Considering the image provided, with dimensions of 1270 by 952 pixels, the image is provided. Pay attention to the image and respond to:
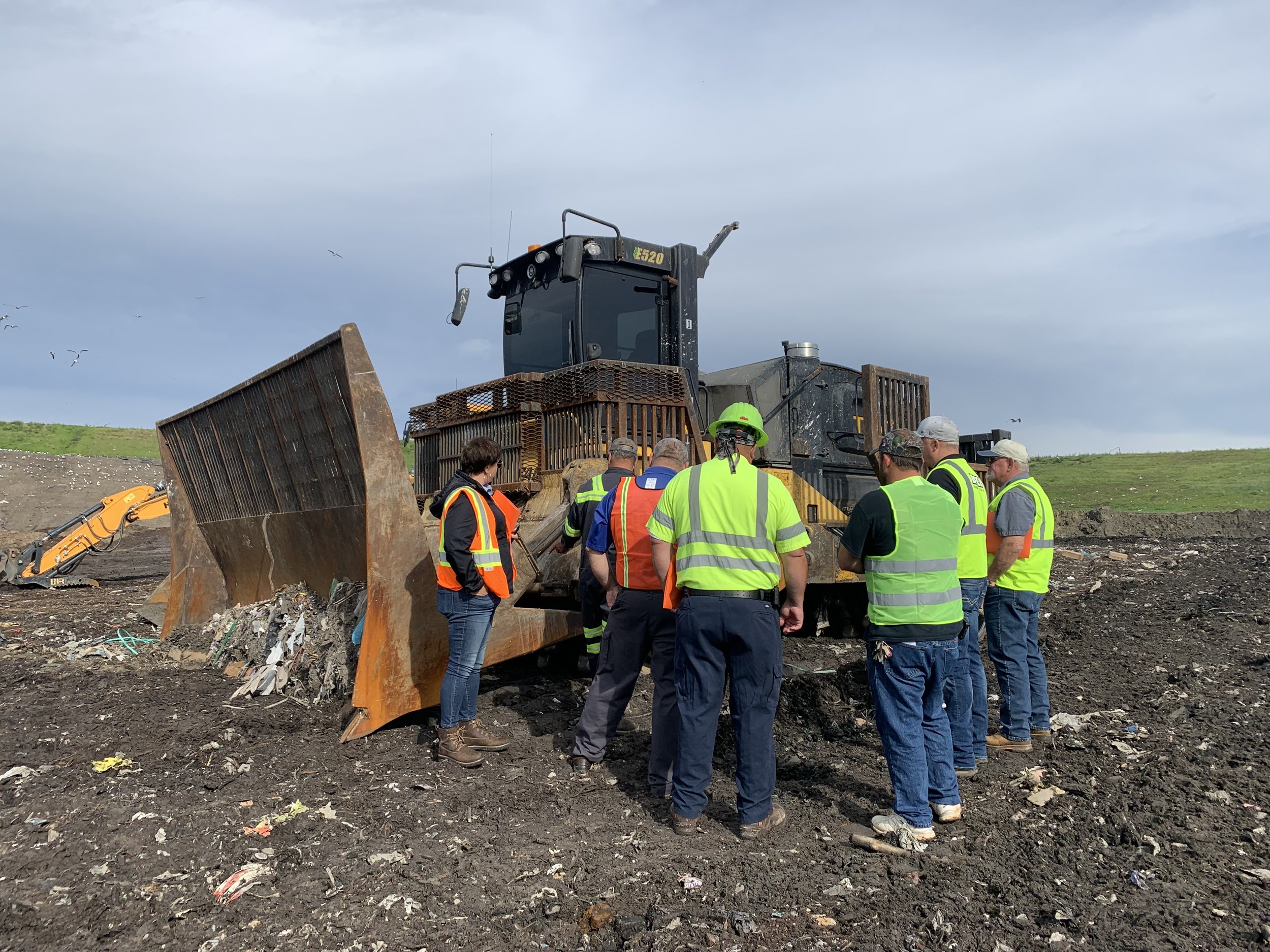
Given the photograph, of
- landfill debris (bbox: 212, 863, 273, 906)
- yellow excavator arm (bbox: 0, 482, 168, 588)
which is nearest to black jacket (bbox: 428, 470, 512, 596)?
landfill debris (bbox: 212, 863, 273, 906)

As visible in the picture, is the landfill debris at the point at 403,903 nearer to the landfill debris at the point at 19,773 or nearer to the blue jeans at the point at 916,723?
the blue jeans at the point at 916,723

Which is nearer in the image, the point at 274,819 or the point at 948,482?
the point at 274,819

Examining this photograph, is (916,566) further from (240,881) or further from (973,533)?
(240,881)

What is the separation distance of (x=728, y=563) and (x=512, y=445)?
3539mm

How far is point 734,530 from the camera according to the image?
384 centimetres

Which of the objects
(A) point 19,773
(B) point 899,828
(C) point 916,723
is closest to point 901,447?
(C) point 916,723

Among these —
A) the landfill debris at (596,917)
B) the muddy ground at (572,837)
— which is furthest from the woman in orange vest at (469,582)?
the landfill debris at (596,917)

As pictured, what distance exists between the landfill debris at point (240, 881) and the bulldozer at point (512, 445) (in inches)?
56.1

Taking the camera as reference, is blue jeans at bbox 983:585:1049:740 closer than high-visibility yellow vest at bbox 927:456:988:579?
No

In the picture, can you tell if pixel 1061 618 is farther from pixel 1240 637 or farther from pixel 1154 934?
pixel 1154 934

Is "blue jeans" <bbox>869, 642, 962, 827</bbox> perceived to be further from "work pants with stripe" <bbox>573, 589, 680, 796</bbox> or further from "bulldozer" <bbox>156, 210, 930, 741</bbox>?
"bulldozer" <bbox>156, 210, 930, 741</bbox>

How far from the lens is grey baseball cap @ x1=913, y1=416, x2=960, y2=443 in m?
4.60

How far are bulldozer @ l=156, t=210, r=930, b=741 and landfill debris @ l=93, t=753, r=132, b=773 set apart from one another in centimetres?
108

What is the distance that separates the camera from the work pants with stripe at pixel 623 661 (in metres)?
4.61
